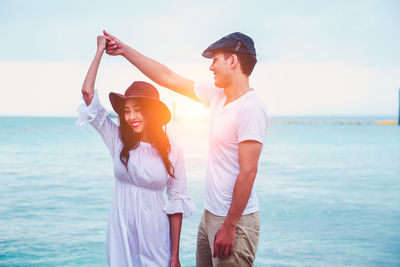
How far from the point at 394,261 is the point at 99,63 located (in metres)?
5.81

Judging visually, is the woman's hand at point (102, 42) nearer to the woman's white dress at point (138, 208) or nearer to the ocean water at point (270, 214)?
the woman's white dress at point (138, 208)

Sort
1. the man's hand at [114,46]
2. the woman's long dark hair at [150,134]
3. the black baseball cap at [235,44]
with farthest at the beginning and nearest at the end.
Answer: the man's hand at [114,46] < the woman's long dark hair at [150,134] < the black baseball cap at [235,44]

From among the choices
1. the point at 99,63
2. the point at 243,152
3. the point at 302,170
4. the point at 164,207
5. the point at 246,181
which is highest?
the point at 99,63

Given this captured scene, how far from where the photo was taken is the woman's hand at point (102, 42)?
2599 mm

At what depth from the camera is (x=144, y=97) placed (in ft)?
8.29

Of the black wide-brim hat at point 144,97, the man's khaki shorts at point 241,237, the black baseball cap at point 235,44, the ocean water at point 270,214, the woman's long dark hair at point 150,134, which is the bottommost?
the ocean water at point 270,214

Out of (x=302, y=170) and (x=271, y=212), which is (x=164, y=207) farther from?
(x=302, y=170)

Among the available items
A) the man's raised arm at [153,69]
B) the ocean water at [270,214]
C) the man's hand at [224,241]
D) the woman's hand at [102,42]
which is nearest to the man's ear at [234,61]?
the man's raised arm at [153,69]

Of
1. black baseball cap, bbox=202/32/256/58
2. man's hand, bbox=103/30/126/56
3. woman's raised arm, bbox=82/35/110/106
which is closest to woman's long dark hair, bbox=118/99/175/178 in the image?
woman's raised arm, bbox=82/35/110/106

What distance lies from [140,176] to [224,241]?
0.55 metres

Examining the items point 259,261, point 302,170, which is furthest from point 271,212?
point 302,170

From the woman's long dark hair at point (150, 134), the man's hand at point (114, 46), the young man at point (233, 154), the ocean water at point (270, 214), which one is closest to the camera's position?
the young man at point (233, 154)

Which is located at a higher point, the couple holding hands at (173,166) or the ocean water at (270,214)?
the couple holding hands at (173,166)

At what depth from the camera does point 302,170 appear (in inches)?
696
